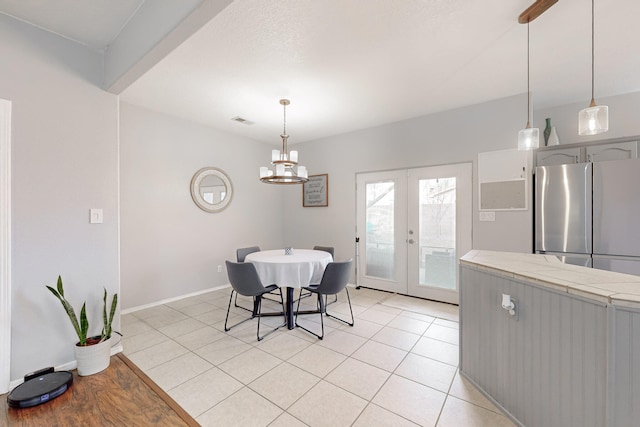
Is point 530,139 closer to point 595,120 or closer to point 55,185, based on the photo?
point 595,120

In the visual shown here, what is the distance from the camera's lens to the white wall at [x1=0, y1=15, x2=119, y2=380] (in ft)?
6.29

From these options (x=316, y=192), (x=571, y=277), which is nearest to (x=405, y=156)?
(x=316, y=192)

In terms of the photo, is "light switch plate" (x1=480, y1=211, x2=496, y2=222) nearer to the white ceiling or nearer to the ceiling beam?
the white ceiling

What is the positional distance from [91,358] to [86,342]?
0.49ft

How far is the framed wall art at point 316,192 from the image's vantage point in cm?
491

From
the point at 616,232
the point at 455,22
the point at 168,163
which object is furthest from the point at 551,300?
the point at 168,163

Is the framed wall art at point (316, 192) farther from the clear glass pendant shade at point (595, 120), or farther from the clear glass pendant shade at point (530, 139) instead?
the clear glass pendant shade at point (595, 120)

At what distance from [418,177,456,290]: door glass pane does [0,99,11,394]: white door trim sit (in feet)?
14.1

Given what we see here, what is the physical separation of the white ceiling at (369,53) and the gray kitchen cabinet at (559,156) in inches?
28.2

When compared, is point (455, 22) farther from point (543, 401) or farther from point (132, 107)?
point (132, 107)

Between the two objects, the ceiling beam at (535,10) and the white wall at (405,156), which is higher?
the ceiling beam at (535,10)

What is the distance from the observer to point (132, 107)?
134 inches

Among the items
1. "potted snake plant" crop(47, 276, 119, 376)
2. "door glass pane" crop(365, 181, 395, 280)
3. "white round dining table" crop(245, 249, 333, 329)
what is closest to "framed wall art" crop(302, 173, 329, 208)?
"door glass pane" crop(365, 181, 395, 280)

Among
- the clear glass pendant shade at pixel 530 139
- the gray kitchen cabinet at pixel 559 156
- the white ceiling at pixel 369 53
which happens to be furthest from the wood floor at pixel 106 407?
the gray kitchen cabinet at pixel 559 156
